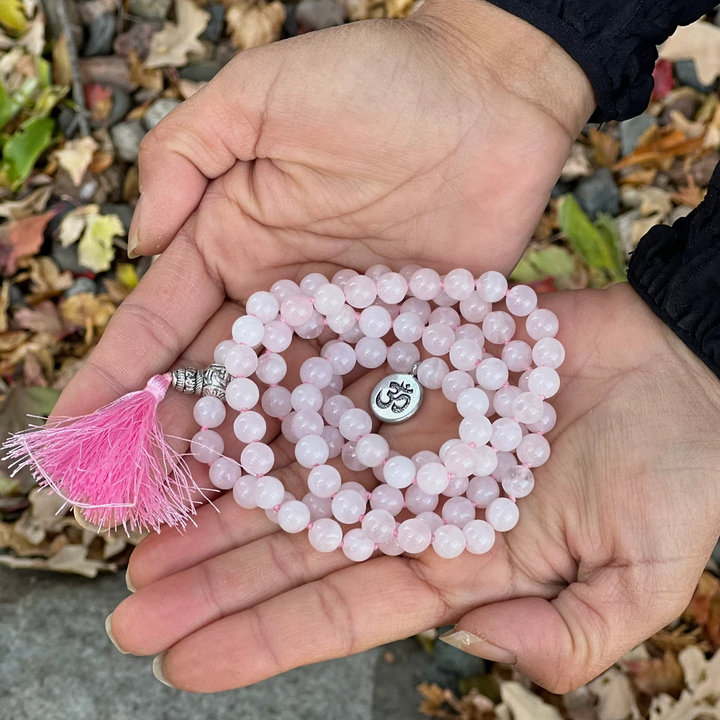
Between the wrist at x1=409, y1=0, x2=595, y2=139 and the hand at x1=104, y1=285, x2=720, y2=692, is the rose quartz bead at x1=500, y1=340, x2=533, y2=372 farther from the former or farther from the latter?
the wrist at x1=409, y1=0, x2=595, y2=139

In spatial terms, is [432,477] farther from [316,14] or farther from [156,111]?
[316,14]

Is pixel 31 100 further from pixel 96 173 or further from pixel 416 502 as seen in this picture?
pixel 416 502

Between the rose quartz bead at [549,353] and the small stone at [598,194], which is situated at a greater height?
the rose quartz bead at [549,353]

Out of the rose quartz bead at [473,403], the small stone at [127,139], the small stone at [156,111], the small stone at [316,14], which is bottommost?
the rose quartz bead at [473,403]

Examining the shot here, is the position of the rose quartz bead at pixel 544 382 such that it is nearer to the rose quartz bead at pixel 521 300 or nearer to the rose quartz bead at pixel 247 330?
the rose quartz bead at pixel 521 300

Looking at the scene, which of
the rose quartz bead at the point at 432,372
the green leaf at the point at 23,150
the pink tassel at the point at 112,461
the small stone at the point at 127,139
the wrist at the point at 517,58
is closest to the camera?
the pink tassel at the point at 112,461

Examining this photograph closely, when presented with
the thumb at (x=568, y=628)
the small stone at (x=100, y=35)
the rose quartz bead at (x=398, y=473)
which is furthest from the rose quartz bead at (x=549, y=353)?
the small stone at (x=100, y=35)

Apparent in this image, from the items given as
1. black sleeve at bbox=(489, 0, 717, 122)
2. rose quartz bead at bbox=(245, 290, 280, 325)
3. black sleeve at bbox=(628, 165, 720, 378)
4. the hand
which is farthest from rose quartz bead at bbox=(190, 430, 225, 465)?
black sleeve at bbox=(489, 0, 717, 122)
